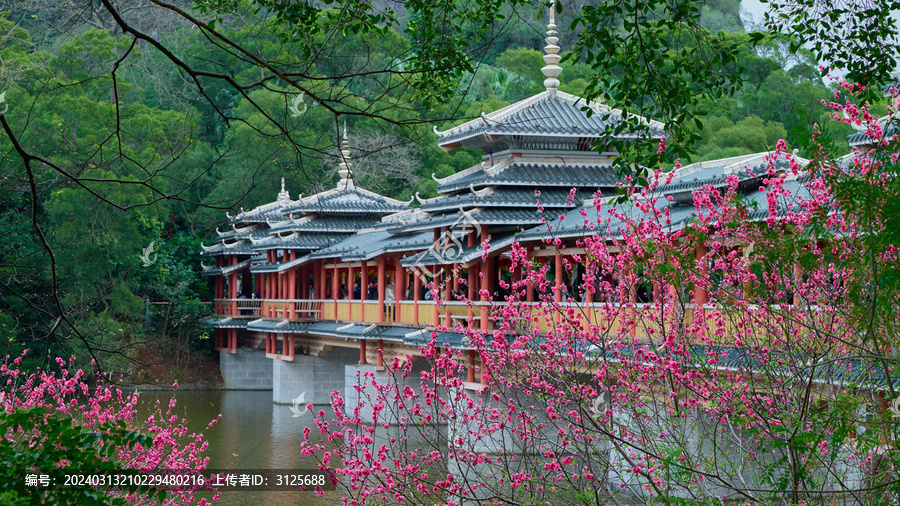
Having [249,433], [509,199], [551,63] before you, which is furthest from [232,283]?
[509,199]

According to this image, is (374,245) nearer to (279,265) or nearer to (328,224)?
(328,224)

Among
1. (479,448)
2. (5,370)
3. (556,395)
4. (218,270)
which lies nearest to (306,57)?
(556,395)

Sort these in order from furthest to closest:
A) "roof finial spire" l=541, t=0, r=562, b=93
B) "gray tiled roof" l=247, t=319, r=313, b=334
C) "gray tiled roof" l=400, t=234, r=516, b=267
A: "gray tiled roof" l=247, t=319, r=313, b=334 < "roof finial spire" l=541, t=0, r=562, b=93 < "gray tiled roof" l=400, t=234, r=516, b=267

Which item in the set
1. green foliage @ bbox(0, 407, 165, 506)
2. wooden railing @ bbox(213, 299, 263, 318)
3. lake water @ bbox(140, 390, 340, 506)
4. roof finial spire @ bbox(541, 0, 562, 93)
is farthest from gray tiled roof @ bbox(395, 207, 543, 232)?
wooden railing @ bbox(213, 299, 263, 318)

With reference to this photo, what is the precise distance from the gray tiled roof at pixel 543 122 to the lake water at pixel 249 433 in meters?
6.30

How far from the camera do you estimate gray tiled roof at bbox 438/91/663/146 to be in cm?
1648

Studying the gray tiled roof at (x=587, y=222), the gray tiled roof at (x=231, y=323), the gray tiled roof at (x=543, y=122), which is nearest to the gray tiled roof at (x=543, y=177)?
the gray tiled roof at (x=543, y=122)

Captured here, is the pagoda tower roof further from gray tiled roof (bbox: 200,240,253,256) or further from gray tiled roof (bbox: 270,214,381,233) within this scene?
gray tiled roof (bbox: 200,240,253,256)

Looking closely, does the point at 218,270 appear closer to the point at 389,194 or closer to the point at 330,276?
the point at 330,276

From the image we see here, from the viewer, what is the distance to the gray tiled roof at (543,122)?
16484 mm

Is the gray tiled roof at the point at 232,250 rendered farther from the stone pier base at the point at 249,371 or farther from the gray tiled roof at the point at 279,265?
the stone pier base at the point at 249,371

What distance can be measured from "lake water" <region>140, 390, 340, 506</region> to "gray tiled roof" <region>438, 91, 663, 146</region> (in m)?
6.30

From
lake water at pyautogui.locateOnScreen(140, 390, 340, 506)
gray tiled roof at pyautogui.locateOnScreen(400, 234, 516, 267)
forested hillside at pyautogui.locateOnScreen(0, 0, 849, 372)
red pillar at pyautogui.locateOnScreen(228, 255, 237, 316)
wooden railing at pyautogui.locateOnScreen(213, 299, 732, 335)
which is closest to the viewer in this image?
wooden railing at pyautogui.locateOnScreen(213, 299, 732, 335)

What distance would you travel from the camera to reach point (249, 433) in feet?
64.3
